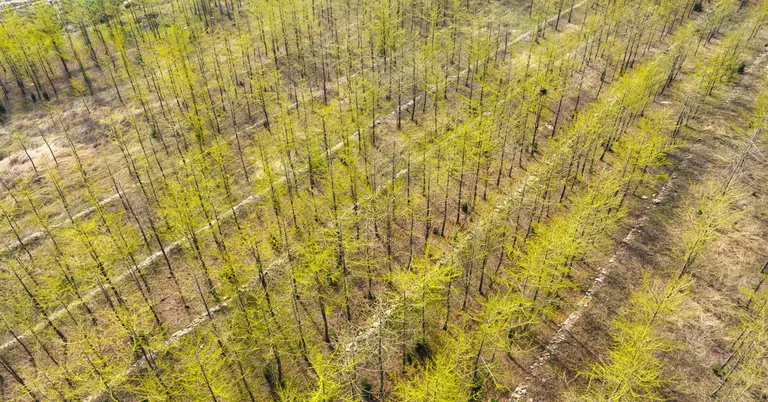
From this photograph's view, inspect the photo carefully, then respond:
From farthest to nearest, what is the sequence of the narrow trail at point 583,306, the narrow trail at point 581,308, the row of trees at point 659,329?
the narrow trail at point 581,308
the narrow trail at point 583,306
the row of trees at point 659,329

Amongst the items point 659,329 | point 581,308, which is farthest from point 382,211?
point 659,329

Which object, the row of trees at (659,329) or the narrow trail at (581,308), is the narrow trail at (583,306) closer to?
the narrow trail at (581,308)

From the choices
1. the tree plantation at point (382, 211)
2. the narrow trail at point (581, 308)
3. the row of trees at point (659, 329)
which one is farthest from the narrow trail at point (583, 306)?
the row of trees at point (659, 329)

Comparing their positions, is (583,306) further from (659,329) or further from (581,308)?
(659,329)

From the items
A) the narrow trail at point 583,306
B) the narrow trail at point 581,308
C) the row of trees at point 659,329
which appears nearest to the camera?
the row of trees at point 659,329

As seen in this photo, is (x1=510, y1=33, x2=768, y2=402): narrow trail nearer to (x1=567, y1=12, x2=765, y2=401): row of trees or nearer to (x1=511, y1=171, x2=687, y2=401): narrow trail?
(x1=511, y1=171, x2=687, y2=401): narrow trail

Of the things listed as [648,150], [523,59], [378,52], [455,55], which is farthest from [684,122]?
[378,52]

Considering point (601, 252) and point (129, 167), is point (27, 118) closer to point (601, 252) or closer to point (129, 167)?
point (129, 167)

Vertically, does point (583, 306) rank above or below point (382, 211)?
below

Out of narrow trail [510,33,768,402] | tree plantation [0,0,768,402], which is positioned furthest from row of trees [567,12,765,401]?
narrow trail [510,33,768,402]
